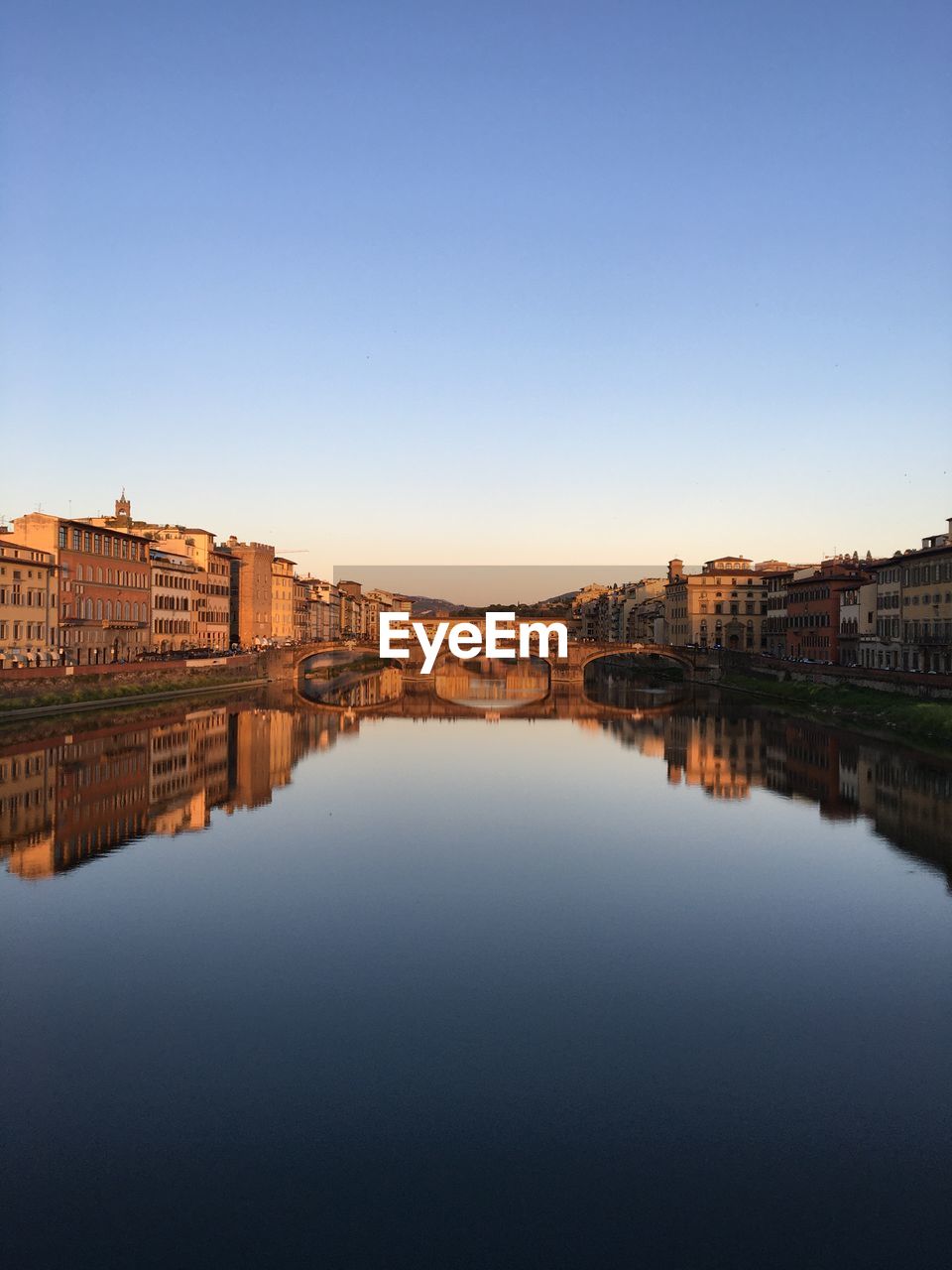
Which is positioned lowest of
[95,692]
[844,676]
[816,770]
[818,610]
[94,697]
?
[816,770]

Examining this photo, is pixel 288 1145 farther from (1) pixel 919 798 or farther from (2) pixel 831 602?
(2) pixel 831 602

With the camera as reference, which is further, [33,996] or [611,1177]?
[33,996]

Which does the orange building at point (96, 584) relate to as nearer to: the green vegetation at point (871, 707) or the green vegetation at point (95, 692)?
the green vegetation at point (95, 692)

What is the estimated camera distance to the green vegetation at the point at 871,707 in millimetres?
45250

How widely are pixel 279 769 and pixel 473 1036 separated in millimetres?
27441

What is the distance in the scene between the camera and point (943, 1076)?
12.7 metres

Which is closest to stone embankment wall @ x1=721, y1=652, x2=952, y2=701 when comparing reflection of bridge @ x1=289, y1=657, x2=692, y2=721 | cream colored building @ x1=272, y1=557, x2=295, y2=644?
reflection of bridge @ x1=289, y1=657, x2=692, y2=721

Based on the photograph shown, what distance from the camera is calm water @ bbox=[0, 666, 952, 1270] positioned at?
968 centimetres

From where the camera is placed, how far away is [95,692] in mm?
57125

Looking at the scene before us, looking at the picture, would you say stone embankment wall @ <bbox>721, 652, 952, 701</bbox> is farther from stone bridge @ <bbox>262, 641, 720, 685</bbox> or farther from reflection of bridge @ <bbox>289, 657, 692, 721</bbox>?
reflection of bridge @ <bbox>289, 657, 692, 721</bbox>

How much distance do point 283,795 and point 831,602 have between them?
186 feet

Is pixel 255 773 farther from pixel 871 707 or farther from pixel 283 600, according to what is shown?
pixel 283 600

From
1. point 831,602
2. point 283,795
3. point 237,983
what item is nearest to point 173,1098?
point 237,983

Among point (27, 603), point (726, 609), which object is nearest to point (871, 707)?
point (27, 603)
